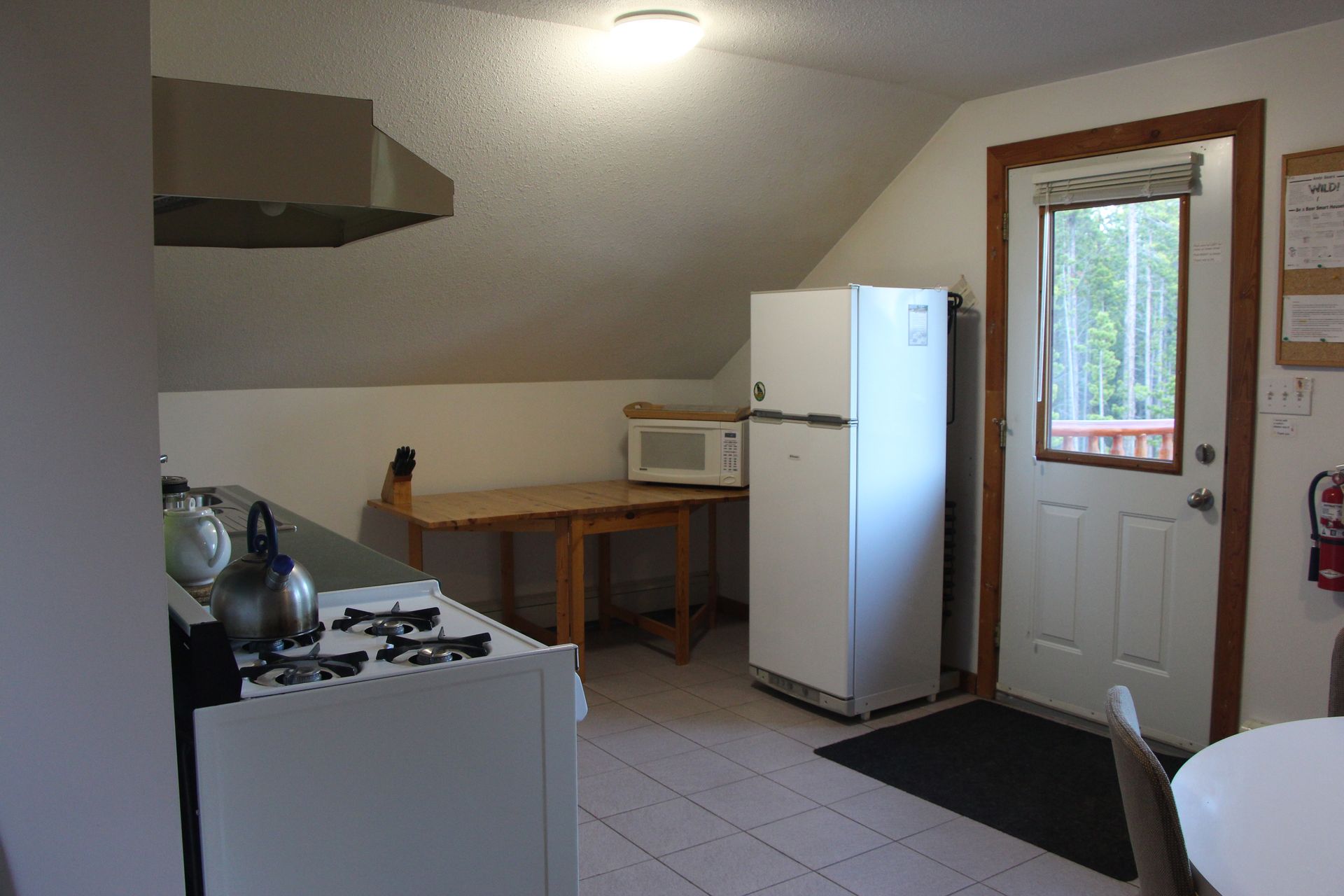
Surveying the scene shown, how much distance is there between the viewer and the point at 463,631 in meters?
2.08

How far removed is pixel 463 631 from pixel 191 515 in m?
0.69

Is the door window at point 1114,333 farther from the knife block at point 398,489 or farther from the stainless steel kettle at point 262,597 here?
the stainless steel kettle at point 262,597

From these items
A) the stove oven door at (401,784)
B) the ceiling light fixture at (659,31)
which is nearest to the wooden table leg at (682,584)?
the ceiling light fixture at (659,31)

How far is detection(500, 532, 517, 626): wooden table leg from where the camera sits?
184 inches

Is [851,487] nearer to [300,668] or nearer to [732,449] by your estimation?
[732,449]

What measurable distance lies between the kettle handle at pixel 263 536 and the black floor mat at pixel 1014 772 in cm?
218

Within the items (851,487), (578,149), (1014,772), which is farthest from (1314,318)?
(578,149)

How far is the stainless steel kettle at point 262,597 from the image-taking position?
1890 mm

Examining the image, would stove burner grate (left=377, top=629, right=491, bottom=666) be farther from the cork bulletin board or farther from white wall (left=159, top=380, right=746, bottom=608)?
the cork bulletin board

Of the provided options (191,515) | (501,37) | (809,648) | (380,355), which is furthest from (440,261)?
(809,648)

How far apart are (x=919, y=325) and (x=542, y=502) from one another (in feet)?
5.57

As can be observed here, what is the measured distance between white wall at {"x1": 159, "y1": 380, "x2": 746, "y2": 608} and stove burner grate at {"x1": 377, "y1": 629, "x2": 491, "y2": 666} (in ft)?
7.44

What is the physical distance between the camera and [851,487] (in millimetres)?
3688

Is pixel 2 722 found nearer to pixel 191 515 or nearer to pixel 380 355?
pixel 191 515
